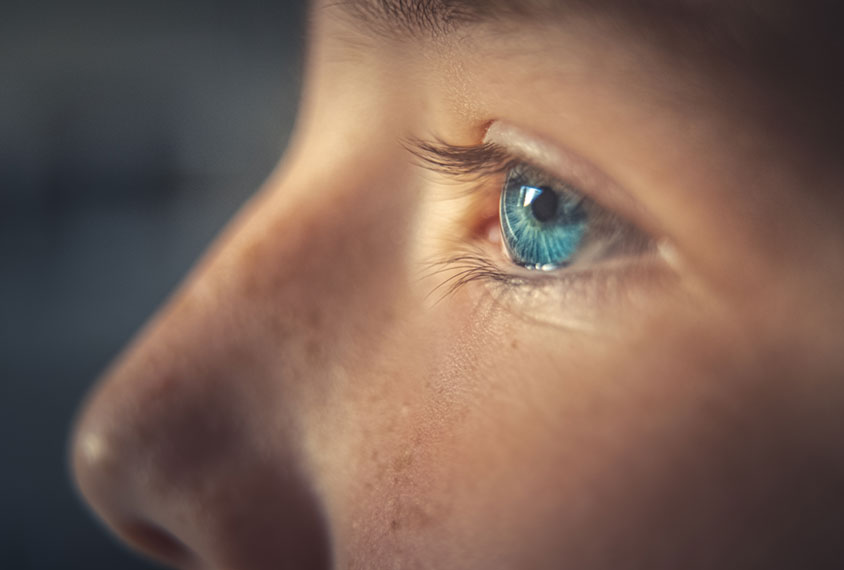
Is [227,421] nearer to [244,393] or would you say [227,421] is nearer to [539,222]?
[244,393]

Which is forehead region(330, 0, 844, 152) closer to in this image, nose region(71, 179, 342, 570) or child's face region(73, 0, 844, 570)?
child's face region(73, 0, 844, 570)

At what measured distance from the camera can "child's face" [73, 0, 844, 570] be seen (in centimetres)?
18

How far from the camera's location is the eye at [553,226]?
0.76ft

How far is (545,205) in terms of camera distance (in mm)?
252

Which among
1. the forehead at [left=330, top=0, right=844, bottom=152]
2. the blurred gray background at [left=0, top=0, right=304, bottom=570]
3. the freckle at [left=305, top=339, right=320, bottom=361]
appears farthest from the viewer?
the blurred gray background at [left=0, top=0, right=304, bottom=570]

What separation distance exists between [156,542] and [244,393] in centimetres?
10

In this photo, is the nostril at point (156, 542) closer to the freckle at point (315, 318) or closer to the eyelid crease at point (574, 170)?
the freckle at point (315, 318)

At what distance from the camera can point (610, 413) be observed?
21 centimetres

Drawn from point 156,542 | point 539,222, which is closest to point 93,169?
point 156,542

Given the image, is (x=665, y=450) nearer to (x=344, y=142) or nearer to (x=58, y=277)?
(x=344, y=142)

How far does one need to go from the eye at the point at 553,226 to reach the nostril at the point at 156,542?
0.68 ft

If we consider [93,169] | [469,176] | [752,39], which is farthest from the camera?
[93,169]

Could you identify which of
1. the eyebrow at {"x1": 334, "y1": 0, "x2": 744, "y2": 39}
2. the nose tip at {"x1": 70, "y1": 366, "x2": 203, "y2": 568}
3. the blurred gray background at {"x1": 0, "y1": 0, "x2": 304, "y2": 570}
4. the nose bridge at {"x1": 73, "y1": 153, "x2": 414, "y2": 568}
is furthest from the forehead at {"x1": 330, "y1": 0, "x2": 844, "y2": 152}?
the blurred gray background at {"x1": 0, "y1": 0, "x2": 304, "y2": 570}

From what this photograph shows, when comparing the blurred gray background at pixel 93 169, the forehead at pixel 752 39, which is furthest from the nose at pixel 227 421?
the blurred gray background at pixel 93 169
